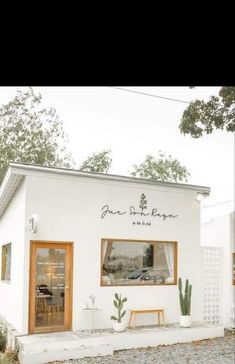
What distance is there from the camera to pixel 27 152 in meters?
24.8

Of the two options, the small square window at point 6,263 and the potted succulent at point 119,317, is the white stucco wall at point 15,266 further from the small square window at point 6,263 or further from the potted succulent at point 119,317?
the potted succulent at point 119,317

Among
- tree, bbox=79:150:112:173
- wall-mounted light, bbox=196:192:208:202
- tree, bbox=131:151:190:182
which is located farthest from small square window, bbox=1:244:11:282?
tree, bbox=131:151:190:182

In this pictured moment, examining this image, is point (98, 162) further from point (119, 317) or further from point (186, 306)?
point (119, 317)

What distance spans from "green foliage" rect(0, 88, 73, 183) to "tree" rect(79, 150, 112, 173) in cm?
144

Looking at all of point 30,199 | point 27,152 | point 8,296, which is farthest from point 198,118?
point 27,152

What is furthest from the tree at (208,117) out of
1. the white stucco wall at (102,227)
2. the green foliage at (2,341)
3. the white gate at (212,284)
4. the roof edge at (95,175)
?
the green foliage at (2,341)

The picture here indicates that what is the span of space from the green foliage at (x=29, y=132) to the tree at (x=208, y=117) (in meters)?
15.7

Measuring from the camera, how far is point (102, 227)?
10.2m

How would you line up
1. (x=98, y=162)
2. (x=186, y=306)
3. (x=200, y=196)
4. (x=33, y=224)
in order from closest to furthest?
(x=33, y=224) → (x=186, y=306) → (x=200, y=196) → (x=98, y=162)

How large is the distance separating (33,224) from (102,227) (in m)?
1.75

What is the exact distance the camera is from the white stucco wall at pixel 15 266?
938 centimetres

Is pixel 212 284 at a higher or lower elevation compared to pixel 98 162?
lower

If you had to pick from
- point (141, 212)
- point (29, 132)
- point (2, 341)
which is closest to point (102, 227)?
point (141, 212)
